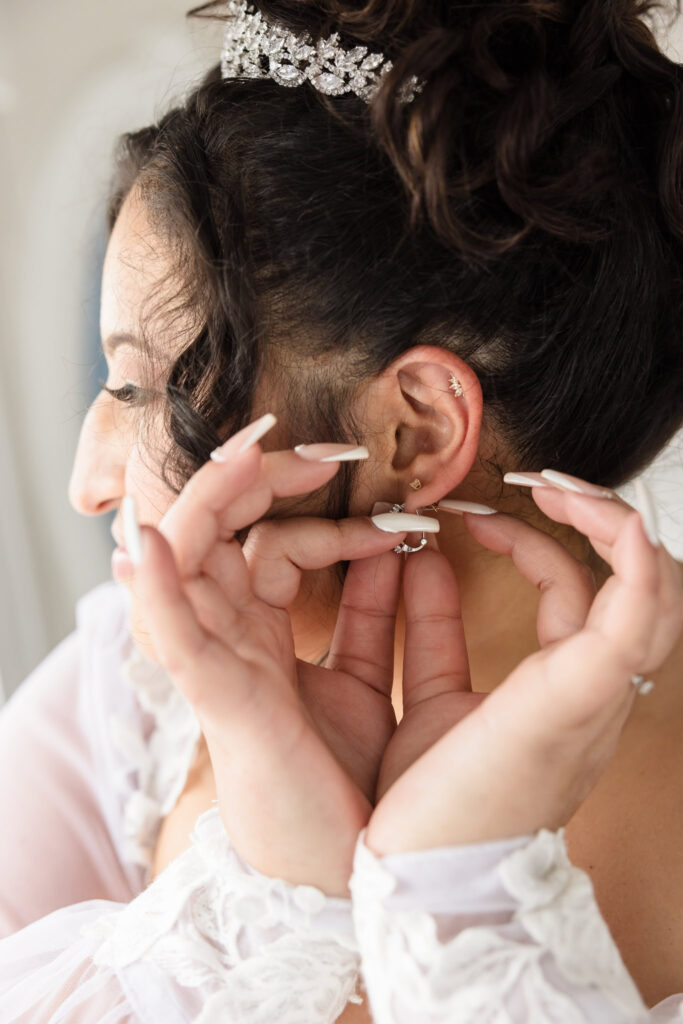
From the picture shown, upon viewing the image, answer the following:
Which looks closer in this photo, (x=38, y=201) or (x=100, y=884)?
(x=100, y=884)

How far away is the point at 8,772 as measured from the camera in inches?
52.7

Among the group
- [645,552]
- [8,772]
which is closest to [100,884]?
[8,772]

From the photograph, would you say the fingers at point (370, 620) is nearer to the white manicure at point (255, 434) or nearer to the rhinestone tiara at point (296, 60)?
the white manicure at point (255, 434)

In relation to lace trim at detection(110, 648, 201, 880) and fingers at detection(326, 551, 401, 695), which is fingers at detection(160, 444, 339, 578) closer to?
fingers at detection(326, 551, 401, 695)

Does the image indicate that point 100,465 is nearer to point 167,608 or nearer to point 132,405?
point 132,405

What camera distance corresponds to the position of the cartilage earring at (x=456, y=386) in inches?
34.9

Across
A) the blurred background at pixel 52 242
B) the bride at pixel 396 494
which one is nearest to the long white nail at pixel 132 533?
the bride at pixel 396 494

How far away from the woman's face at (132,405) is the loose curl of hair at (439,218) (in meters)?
0.03

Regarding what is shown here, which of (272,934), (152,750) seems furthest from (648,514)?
(152,750)

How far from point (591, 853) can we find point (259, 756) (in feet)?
1.62

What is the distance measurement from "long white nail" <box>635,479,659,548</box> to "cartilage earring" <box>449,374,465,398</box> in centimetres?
24

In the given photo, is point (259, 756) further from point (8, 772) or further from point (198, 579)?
point (8, 772)

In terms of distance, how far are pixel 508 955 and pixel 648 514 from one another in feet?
1.26

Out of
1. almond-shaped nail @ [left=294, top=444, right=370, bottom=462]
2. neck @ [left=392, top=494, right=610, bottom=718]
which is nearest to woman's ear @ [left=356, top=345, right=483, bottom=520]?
almond-shaped nail @ [left=294, top=444, right=370, bottom=462]
